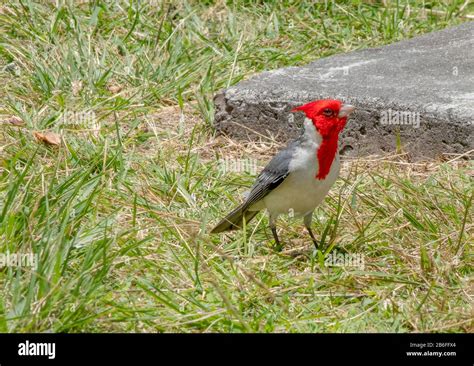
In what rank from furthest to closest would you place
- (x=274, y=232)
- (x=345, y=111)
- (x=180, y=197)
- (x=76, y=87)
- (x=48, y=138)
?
(x=76, y=87), (x=48, y=138), (x=180, y=197), (x=274, y=232), (x=345, y=111)

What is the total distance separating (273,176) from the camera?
475 centimetres

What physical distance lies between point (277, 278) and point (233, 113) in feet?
6.48

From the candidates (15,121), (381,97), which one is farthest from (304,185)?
(15,121)

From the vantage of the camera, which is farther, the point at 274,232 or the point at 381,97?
the point at 381,97

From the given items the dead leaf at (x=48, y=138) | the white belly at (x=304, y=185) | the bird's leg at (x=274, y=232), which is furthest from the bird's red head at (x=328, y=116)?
the dead leaf at (x=48, y=138)

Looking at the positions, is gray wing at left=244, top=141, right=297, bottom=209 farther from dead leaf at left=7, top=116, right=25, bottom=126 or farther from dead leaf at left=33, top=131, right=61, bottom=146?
dead leaf at left=7, top=116, right=25, bottom=126

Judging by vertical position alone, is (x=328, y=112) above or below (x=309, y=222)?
above

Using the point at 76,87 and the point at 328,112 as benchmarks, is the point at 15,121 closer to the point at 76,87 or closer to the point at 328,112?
the point at 76,87

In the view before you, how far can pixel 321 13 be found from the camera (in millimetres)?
8102

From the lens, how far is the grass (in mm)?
4074

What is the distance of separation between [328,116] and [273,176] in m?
0.37

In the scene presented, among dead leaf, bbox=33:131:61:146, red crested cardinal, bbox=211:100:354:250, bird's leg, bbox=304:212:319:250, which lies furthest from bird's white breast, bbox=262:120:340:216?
dead leaf, bbox=33:131:61:146

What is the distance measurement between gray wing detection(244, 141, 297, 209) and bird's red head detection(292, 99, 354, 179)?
0.51ft
